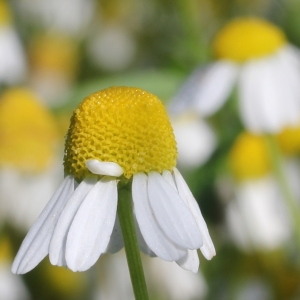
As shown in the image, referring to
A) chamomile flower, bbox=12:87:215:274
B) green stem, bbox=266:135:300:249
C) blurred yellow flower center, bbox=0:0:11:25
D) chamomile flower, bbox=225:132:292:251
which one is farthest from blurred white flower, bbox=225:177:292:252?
chamomile flower, bbox=12:87:215:274

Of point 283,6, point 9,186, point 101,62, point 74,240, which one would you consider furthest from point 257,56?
point 101,62

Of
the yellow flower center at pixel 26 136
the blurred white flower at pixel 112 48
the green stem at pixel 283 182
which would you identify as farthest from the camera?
the blurred white flower at pixel 112 48

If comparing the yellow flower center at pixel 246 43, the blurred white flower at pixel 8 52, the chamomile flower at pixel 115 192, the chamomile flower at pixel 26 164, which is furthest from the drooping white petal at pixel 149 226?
the blurred white flower at pixel 8 52

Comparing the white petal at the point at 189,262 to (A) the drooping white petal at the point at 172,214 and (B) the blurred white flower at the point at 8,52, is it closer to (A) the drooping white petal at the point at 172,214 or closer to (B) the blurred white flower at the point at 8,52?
(A) the drooping white petal at the point at 172,214

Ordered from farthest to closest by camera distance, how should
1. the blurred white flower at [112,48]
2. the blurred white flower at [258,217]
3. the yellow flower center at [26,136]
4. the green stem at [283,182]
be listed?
1. the blurred white flower at [112,48]
2. the yellow flower center at [26,136]
3. the blurred white flower at [258,217]
4. the green stem at [283,182]

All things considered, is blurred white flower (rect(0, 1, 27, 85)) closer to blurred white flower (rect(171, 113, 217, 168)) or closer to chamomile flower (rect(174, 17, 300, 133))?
blurred white flower (rect(171, 113, 217, 168))

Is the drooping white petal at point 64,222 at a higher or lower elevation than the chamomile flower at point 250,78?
higher

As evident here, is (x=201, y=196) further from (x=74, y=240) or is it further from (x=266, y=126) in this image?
(x=74, y=240)
